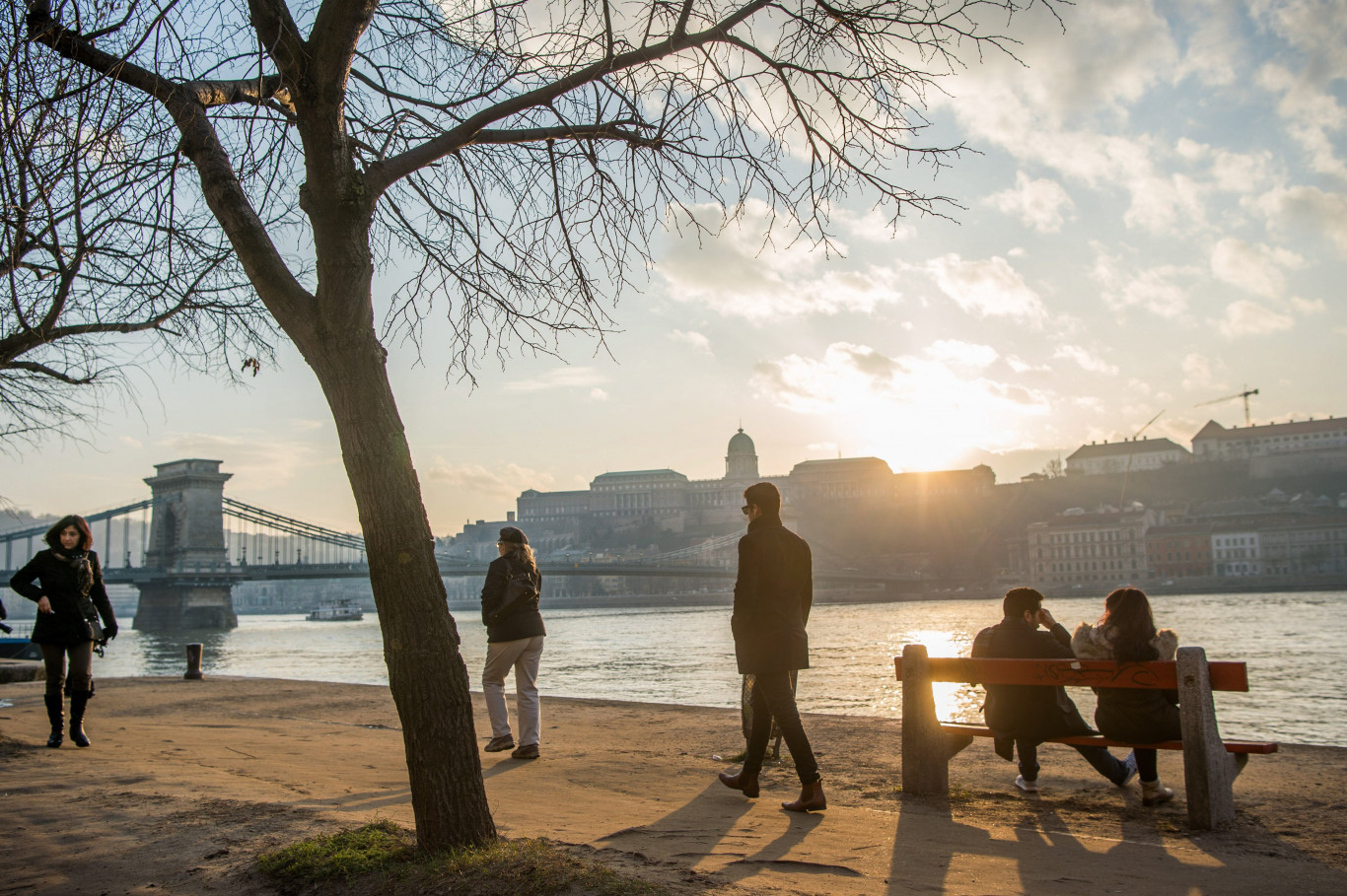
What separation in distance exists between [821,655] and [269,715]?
14.5 m

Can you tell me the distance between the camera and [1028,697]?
400 cm

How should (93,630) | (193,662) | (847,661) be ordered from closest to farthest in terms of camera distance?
(93,630) < (193,662) < (847,661)

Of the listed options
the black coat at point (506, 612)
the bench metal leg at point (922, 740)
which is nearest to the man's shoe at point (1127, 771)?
the bench metal leg at point (922, 740)

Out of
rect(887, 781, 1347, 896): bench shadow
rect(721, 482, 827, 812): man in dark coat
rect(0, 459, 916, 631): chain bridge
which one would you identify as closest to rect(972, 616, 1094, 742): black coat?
rect(887, 781, 1347, 896): bench shadow

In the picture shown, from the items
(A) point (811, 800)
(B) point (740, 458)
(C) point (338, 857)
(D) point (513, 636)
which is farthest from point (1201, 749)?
(B) point (740, 458)

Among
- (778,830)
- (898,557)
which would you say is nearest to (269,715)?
(778,830)

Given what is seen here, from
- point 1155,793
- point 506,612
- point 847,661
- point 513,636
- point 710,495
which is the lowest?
point 847,661

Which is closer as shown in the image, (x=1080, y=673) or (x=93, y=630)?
(x=1080, y=673)

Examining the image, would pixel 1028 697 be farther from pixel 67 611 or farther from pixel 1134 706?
pixel 67 611

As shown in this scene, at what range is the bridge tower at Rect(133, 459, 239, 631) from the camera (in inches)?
1905

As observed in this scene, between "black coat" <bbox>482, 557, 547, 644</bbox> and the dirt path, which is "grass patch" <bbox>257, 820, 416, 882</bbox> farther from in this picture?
"black coat" <bbox>482, 557, 547, 644</bbox>

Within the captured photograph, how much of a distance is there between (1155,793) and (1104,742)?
0.26 metres

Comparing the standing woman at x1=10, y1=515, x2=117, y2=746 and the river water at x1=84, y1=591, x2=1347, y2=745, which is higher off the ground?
the standing woman at x1=10, y1=515, x2=117, y2=746

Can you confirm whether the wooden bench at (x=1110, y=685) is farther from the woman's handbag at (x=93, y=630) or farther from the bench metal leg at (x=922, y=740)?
the woman's handbag at (x=93, y=630)
